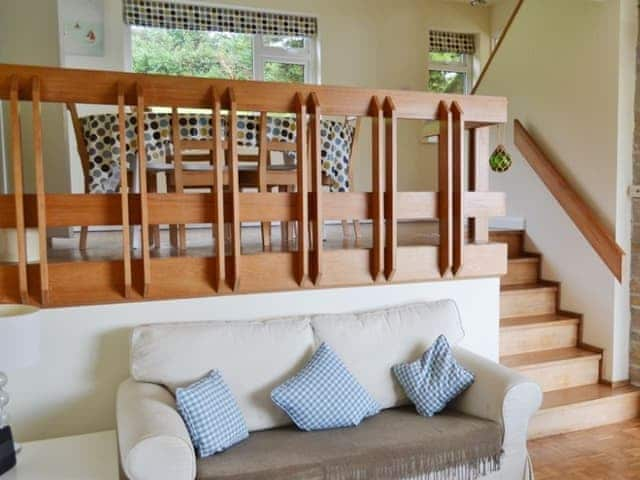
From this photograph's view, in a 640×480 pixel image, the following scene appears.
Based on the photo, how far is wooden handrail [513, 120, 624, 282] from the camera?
139 inches

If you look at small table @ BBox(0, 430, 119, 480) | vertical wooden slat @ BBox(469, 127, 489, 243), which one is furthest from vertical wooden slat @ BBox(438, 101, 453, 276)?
small table @ BBox(0, 430, 119, 480)

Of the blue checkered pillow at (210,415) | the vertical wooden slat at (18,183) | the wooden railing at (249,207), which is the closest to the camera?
the blue checkered pillow at (210,415)

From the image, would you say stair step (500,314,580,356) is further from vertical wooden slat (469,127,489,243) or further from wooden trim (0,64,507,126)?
wooden trim (0,64,507,126)

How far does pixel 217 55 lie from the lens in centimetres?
564

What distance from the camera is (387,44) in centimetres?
613

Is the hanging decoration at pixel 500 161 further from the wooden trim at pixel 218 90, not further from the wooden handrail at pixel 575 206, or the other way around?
the wooden trim at pixel 218 90

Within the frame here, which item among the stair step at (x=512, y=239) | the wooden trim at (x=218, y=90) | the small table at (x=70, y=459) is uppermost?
the wooden trim at (x=218, y=90)

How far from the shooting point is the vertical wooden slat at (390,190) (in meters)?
2.68

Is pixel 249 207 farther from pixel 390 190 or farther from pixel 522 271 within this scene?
pixel 522 271

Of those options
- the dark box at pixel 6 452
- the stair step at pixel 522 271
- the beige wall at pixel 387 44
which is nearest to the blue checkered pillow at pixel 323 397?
the dark box at pixel 6 452

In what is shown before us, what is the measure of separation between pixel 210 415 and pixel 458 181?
1.68 meters

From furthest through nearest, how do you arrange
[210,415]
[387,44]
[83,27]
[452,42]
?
[452,42]
[387,44]
[83,27]
[210,415]

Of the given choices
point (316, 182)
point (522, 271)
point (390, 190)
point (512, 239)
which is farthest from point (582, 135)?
point (316, 182)

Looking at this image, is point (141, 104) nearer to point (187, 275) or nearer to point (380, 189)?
point (187, 275)
